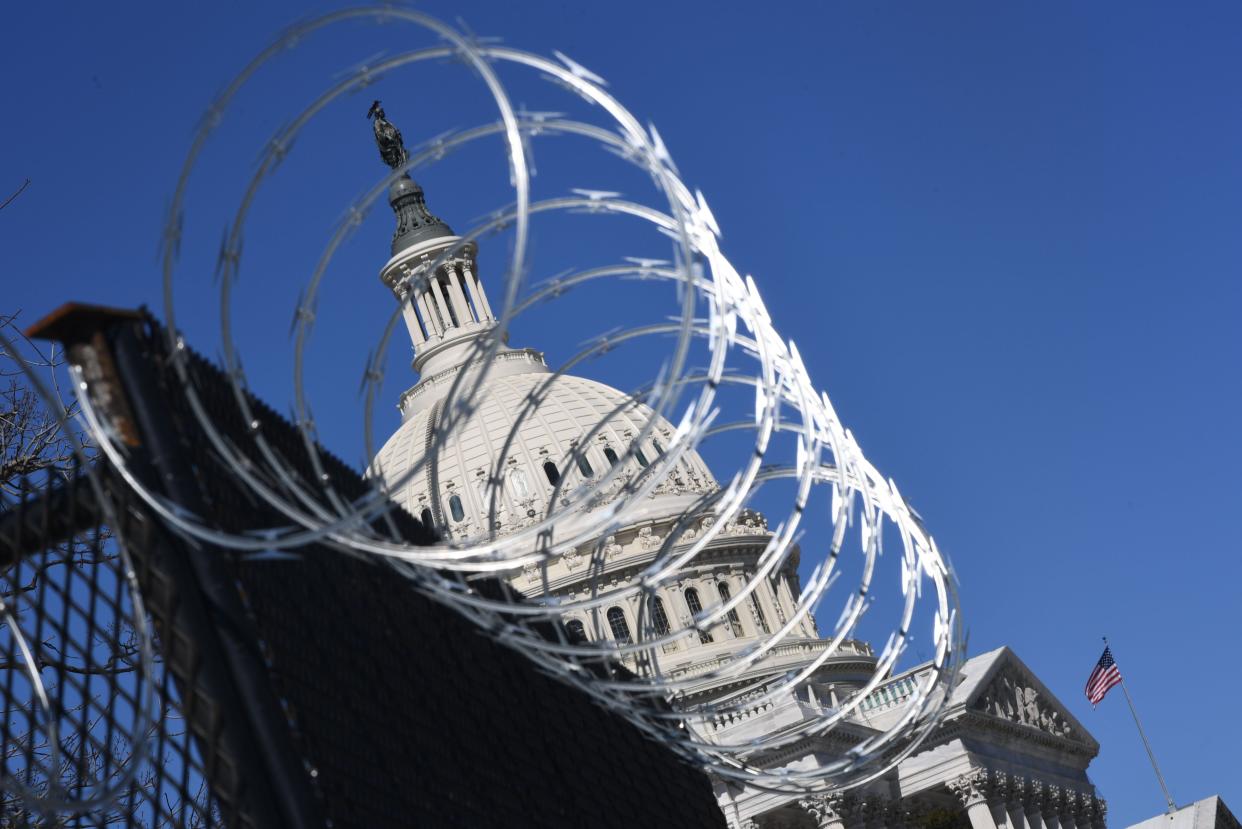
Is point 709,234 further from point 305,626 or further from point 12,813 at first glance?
point 12,813

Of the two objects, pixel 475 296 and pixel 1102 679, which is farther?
pixel 475 296

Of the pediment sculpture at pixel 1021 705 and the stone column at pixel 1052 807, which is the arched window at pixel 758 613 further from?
the stone column at pixel 1052 807

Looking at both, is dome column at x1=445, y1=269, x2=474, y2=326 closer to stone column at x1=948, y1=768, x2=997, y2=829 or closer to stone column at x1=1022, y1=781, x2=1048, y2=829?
stone column at x1=1022, y1=781, x2=1048, y2=829

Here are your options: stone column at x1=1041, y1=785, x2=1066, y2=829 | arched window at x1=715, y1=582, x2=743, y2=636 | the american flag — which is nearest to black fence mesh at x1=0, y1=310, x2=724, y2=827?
the american flag

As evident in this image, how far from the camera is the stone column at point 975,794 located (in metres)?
80.8

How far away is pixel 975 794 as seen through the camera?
80938mm

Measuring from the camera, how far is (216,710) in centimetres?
1396

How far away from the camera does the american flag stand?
251ft

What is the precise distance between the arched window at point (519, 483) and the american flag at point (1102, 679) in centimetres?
4597

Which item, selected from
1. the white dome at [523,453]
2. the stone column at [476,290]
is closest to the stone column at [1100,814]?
the white dome at [523,453]

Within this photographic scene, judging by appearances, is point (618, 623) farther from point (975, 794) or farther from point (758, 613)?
point (975, 794)

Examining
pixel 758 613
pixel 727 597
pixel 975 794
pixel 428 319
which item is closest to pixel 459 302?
pixel 428 319

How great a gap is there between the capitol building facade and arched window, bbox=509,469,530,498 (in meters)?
0.14

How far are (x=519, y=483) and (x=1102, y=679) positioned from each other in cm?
4838
